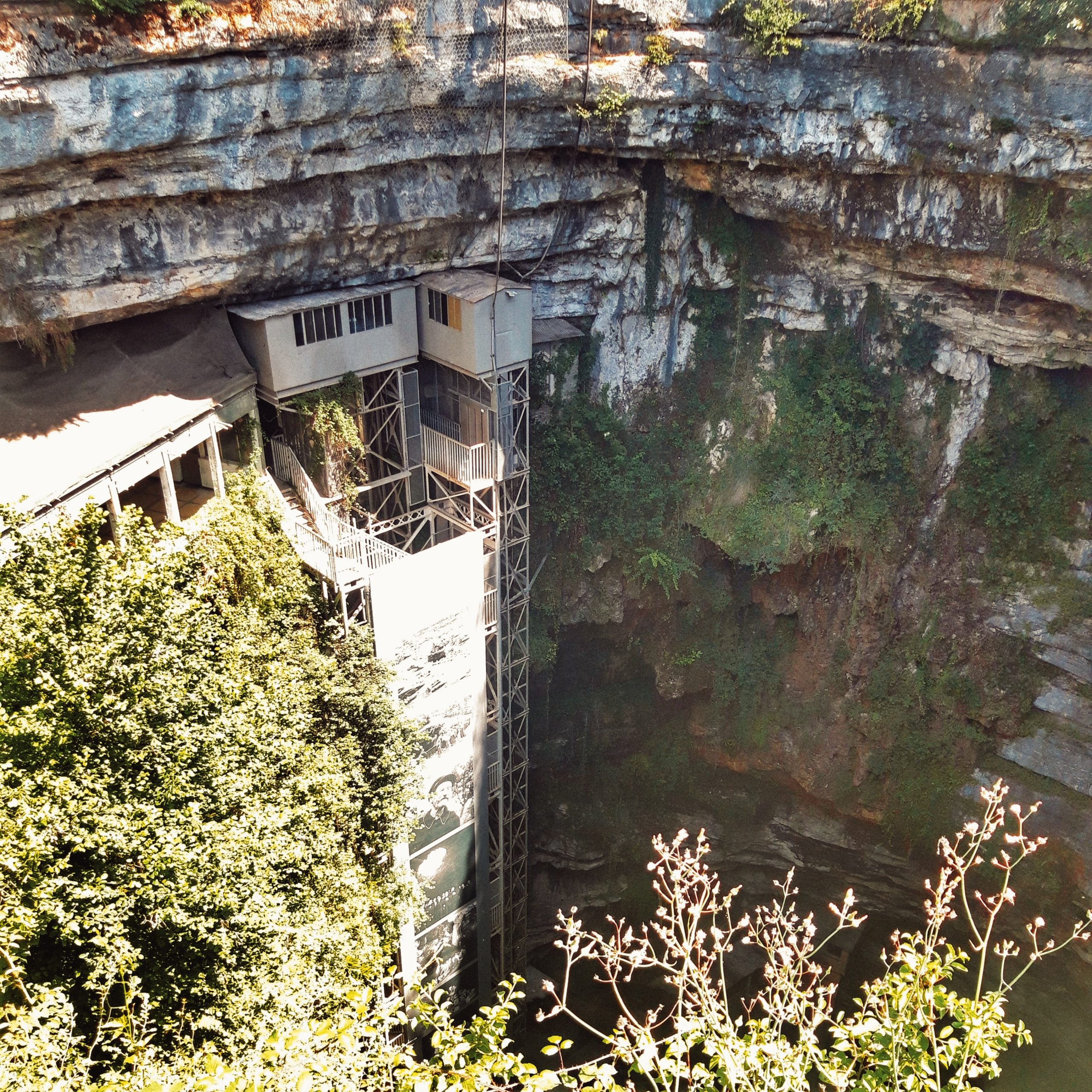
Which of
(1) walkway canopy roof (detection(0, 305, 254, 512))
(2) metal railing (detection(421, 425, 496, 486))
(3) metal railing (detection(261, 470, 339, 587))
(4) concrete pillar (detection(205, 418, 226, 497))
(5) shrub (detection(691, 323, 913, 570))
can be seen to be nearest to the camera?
(1) walkway canopy roof (detection(0, 305, 254, 512))

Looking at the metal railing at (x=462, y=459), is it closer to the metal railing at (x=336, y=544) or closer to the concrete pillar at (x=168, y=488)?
the metal railing at (x=336, y=544)

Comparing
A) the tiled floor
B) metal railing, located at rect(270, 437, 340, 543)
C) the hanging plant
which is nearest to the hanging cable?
the hanging plant

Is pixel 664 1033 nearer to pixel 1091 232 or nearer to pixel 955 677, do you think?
pixel 955 677

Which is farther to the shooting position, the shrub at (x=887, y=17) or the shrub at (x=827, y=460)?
the shrub at (x=827, y=460)

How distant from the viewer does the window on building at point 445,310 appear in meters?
16.8

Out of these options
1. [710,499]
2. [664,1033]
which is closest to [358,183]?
[710,499]

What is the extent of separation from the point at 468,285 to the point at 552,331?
10.2 feet

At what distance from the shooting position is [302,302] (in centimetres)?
1603

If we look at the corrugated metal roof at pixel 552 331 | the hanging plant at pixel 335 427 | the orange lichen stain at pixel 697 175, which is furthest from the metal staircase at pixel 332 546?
the orange lichen stain at pixel 697 175

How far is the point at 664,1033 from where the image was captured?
79.1 feet

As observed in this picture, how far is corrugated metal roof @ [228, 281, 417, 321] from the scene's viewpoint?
51.5 feet

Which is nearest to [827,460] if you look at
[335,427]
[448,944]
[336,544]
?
[335,427]

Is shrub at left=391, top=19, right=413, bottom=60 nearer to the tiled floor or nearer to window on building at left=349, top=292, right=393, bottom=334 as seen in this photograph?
window on building at left=349, top=292, right=393, bottom=334

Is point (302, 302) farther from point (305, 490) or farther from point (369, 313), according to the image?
point (305, 490)
